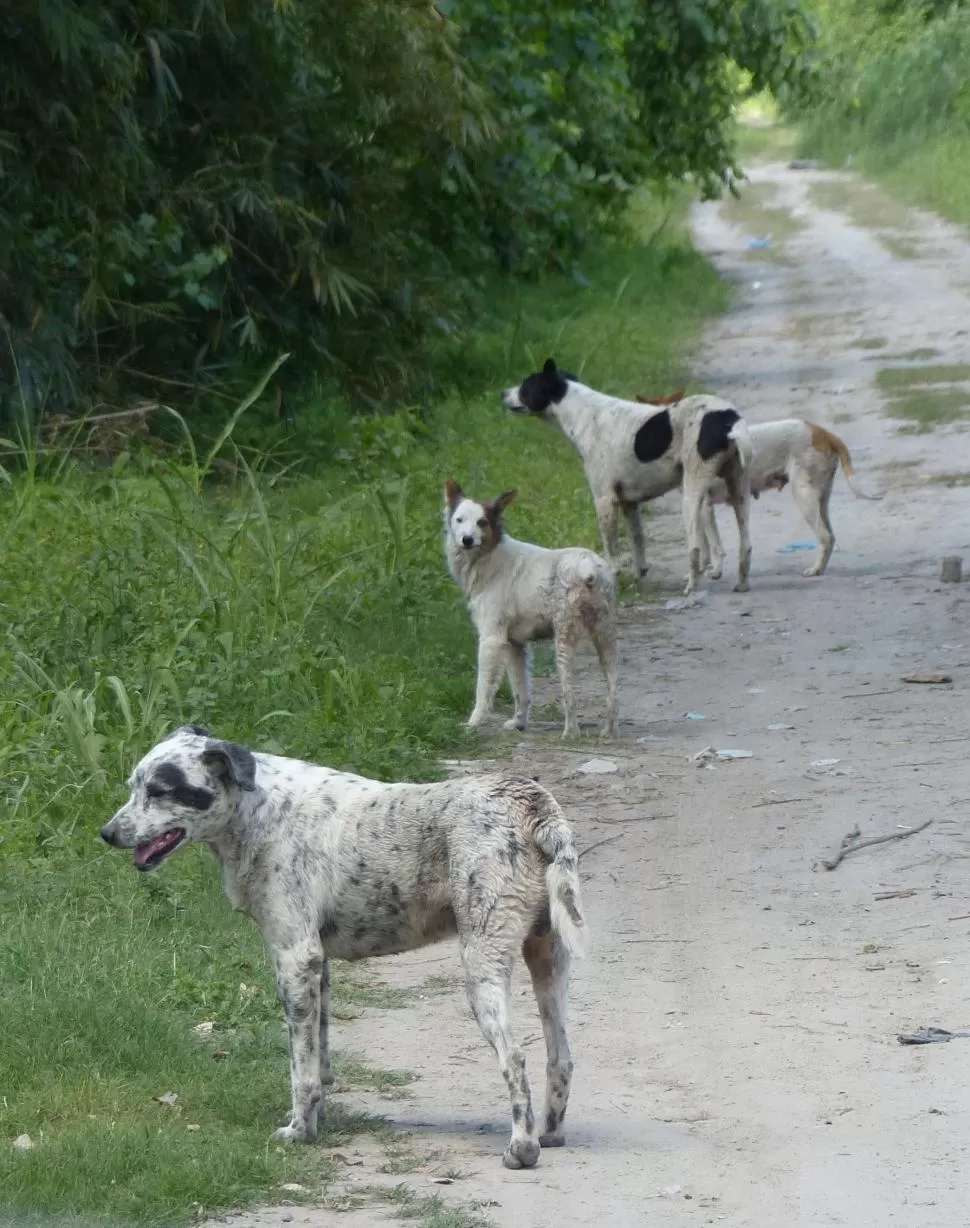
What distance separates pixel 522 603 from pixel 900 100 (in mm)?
36027

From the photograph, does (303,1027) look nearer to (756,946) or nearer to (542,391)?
(756,946)

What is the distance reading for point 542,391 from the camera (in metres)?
13.2

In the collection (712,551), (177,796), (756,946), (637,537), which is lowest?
(712,551)

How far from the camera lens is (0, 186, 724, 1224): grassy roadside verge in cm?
535

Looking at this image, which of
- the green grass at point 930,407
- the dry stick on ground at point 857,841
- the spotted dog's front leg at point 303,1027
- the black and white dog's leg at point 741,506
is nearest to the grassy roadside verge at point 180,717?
the spotted dog's front leg at point 303,1027

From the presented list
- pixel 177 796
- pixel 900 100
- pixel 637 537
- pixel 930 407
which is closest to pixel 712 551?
pixel 637 537

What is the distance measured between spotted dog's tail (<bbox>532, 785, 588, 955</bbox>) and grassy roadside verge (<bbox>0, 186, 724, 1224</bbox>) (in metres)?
0.83

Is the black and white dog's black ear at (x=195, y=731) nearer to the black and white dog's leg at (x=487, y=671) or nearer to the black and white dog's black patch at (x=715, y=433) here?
the black and white dog's leg at (x=487, y=671)

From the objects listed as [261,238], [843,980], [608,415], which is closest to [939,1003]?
[843,980]

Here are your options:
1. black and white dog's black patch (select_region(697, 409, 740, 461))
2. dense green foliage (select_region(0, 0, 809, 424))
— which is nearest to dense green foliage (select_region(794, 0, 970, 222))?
dense green foliage (select_region(0, 0, 809, 424))

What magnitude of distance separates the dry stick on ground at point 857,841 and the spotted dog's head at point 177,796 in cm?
280

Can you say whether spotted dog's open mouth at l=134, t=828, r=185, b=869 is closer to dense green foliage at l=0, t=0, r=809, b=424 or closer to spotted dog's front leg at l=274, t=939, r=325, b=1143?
spotted dog's front leg at l=274, t=939, r=325, b=1143

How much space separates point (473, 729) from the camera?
966cm

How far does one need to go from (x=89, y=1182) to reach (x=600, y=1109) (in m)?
1.38
